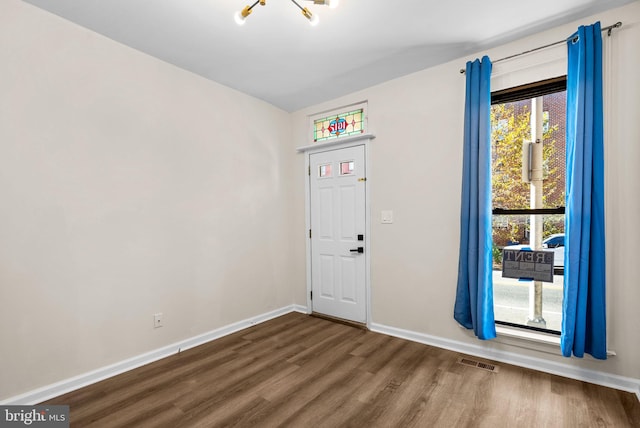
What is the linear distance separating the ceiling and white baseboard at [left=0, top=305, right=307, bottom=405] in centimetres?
276

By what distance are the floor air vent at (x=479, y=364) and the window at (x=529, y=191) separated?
43cm

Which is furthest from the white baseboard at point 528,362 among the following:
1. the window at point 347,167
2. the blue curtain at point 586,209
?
the window at point 347,167

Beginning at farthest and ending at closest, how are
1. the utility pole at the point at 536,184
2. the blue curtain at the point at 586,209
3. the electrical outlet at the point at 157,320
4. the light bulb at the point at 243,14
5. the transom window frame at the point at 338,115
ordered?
the transom window frame at the point at 338,115 → the electrical outlet at the point at 157,320 → the utility pole at the point at 536,184 → the blue curtain at the point at 586,209 → the light bulb at the point at 243,14

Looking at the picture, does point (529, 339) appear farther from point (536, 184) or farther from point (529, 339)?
point (536, 184)

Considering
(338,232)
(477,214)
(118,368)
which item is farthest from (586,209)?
(118,368)

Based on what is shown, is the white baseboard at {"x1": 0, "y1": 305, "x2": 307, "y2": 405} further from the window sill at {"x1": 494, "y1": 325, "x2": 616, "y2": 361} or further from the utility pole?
the utility pole

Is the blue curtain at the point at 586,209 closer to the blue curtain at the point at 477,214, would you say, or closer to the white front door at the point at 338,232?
the blue curtain at the point at 477,214

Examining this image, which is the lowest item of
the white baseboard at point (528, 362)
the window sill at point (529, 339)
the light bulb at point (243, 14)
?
the white baseboard at point (528, 362)

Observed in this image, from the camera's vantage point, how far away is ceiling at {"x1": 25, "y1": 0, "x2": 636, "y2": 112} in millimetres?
2217

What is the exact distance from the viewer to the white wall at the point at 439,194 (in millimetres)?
2248

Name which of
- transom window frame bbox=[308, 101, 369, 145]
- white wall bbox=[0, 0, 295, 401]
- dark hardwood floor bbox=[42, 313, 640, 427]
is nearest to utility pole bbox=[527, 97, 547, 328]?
dark hardwood floor bbox=[42, 313, 640, 427]

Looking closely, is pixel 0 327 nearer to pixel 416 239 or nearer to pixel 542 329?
pixel 416 239

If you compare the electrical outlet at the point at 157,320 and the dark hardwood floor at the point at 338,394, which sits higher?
the electrical outlet at the point at 157,320

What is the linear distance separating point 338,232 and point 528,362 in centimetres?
227
